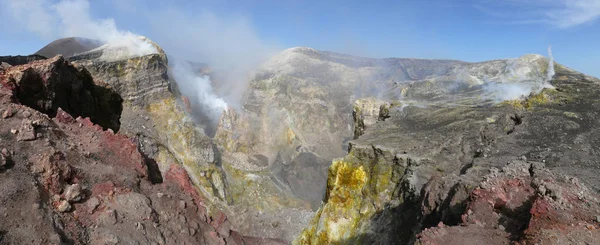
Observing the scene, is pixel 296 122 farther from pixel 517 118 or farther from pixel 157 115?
pixel 517 118

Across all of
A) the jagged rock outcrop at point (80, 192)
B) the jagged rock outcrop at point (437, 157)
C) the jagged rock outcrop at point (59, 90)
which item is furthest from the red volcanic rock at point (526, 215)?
the jagged rock outcrop at point (59, 90)

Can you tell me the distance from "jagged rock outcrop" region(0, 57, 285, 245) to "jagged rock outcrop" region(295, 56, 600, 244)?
6308 millimetres

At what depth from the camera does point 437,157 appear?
53.1 ft

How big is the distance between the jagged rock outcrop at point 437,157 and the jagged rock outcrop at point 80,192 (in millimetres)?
6308

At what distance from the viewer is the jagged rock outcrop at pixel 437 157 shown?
13.1 metres

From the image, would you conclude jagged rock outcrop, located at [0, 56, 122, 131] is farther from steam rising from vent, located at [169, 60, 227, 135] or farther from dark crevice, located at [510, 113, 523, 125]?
steam rising from vent, located at [169, 60, 227, 135]

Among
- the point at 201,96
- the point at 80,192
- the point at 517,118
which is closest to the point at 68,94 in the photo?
the point at 80,192

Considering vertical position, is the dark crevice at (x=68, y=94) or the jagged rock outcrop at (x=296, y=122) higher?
the dark crevice at (x=68, y=94)

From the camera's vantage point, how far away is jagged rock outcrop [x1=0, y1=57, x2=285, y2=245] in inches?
325

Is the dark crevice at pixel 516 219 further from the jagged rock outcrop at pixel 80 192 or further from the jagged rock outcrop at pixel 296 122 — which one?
the jagged rock outcrop at pixel 296 122

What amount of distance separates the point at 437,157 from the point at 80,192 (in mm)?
13033

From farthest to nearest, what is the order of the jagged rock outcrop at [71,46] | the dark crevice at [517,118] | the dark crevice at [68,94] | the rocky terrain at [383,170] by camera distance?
the jagged rock outcrop at [71,46], the dark crevice at [517,118], the dark crevice at [68,94], the rocky terrain at [383,170]

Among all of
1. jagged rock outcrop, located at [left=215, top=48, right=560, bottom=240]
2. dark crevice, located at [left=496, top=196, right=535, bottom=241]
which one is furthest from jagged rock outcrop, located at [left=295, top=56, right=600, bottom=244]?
jagged rock outcrop, located at [left=215, top=48, right=560, bottom=240]

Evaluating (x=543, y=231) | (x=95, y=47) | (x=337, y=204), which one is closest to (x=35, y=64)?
(x=337, y=204)
